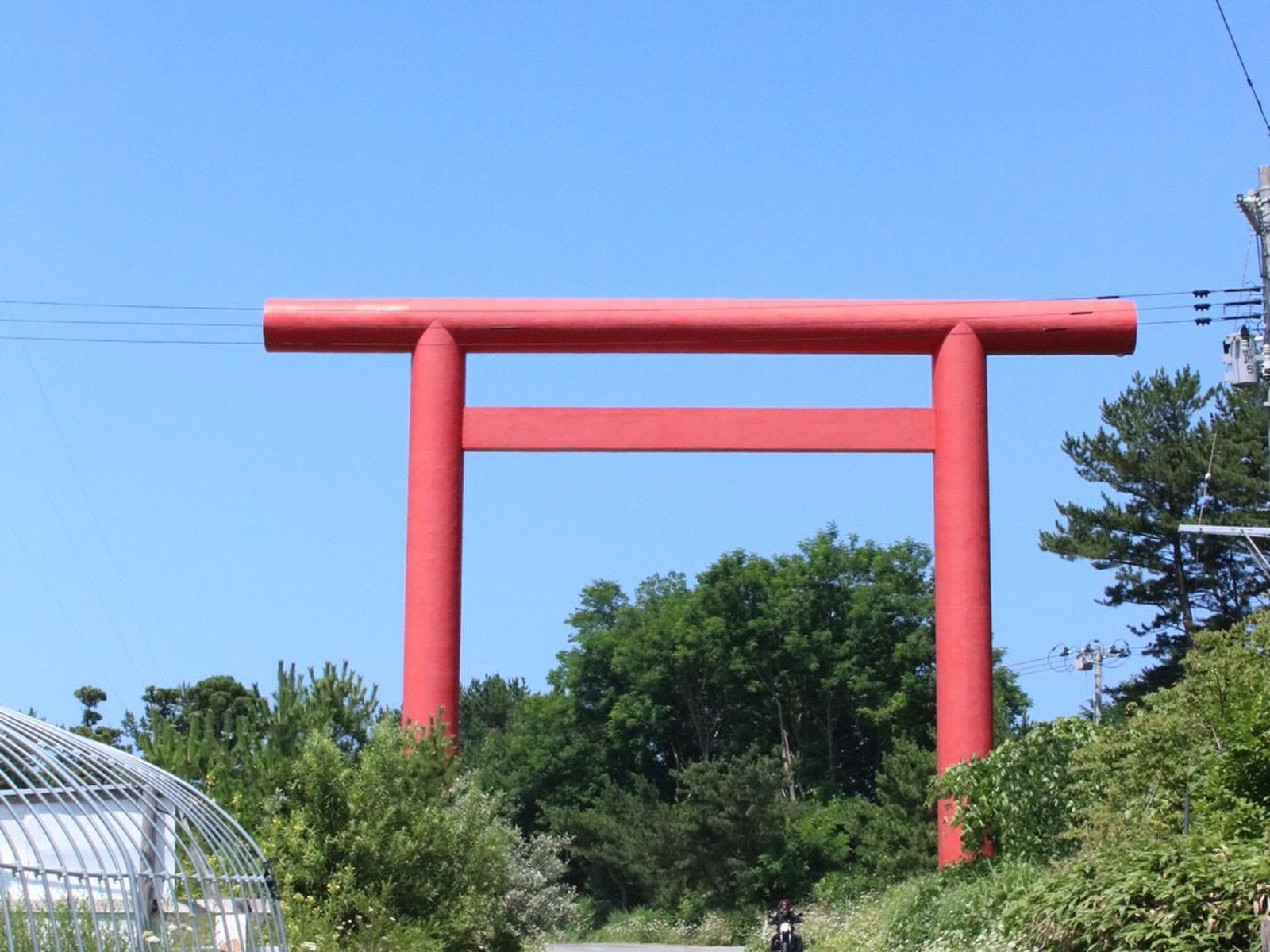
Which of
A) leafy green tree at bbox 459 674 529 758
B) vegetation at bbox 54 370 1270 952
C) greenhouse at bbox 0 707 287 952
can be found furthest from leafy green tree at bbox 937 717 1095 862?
leafy green tree at bbox 459 674 529 758

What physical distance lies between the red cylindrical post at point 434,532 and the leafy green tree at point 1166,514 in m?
23.0

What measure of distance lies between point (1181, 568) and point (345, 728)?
2535 centimetres

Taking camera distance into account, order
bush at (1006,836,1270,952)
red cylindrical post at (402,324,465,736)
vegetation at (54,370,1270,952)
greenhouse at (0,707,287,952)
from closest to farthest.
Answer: greenhouse at (0,707,287,952) < bush at (1006,836,1270,952) < vegetation at (54,370,1270,952) < red cylindrical post at (402,324,465,736)

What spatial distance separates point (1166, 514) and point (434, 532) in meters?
24.2

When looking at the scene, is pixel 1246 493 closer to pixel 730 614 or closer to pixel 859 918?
pixel 730 614

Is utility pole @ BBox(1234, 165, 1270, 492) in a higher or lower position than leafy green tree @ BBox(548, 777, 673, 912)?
higher

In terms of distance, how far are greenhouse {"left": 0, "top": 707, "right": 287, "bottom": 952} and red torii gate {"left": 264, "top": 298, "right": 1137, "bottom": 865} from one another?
651 cm

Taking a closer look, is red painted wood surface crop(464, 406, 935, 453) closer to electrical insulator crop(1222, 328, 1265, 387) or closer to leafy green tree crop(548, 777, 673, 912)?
electrical insulator crop(1222, 328, 1265, 387)

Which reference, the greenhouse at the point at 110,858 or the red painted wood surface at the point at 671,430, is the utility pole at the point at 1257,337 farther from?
the greenhouse at the point at 110,858

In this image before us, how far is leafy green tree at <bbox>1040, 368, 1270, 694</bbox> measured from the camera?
121 ft

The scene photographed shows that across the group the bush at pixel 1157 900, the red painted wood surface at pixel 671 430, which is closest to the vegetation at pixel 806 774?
the bush at pixel 1157 900

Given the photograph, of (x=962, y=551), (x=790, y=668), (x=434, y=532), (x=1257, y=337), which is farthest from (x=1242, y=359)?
(x=790, y=668)

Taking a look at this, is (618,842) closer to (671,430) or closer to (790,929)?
(790,929)

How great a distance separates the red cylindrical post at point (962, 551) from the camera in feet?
55.8
